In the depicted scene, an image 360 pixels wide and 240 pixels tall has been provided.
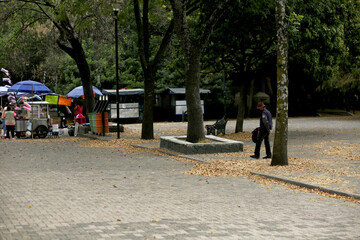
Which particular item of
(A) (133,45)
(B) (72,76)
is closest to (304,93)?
(A) (133,45)

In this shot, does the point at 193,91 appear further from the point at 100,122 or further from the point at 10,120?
the point at 10,120

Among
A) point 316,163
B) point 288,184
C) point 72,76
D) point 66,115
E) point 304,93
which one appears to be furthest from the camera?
point 304,93

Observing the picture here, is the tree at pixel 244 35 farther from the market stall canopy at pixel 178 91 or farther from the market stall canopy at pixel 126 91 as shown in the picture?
the market stall canopy at pixel 178 91

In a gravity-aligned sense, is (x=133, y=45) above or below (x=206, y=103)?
above

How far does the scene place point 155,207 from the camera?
9.06m

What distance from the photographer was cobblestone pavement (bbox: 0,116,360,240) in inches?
286

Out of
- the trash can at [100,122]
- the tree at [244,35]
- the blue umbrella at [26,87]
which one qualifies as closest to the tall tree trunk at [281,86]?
Answer: the tree at [244,35]

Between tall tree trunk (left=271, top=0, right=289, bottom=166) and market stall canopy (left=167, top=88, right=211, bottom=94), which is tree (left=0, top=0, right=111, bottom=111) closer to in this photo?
tall tree trunk (left=271, top=0, right=289, bottom=166)

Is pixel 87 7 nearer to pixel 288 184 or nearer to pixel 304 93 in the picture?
pixel 288 184

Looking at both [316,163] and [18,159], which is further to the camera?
[18,159]

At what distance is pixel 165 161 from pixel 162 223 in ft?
27.8

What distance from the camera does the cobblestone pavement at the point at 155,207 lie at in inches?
286

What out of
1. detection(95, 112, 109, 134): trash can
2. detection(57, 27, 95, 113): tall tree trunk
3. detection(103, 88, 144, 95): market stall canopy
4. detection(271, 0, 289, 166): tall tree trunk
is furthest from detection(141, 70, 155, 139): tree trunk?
detection(103, 88, 144, 95): market stall canopy

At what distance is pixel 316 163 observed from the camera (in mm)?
14805
